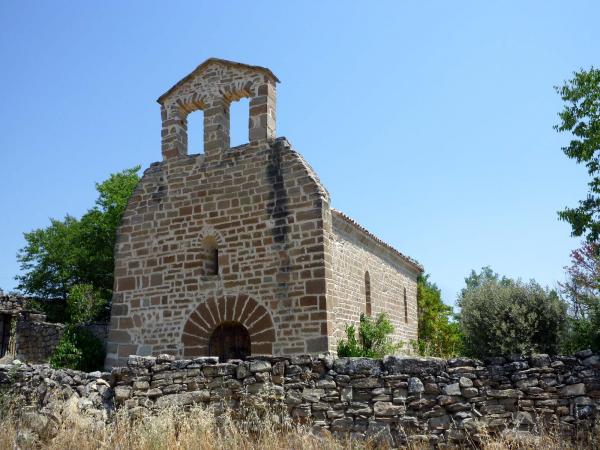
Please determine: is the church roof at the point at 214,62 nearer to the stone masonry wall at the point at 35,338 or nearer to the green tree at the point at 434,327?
the stone masonry wall at the point at 35,338

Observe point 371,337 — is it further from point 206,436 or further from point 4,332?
point 4,332

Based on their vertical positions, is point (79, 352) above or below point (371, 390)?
above

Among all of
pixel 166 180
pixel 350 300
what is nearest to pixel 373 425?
pixel 350 300

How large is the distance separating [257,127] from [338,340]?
469 cm

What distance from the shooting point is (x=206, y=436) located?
647 centimetres

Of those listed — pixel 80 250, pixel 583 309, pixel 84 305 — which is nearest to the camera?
pixel 583 309

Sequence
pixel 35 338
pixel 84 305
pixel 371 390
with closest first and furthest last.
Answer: pixel 371 390 < pixel 35 338 < pixel 84 305

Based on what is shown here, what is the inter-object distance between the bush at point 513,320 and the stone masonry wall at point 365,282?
2.61 meters

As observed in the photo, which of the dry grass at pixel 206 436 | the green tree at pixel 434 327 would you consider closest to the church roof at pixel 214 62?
the dry grass at pixel 206 436

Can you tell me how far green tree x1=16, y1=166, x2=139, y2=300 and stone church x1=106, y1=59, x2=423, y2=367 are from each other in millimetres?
13291

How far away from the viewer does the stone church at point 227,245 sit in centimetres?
1088

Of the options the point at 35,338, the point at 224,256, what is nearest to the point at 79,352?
the point at 224,256

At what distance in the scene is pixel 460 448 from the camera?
6.47 m

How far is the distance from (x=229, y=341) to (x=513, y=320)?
5.84 metres
